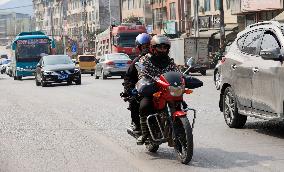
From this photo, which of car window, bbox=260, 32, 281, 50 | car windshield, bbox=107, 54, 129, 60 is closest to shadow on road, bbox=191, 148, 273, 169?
car window, bbox=260, 32, 281, 50

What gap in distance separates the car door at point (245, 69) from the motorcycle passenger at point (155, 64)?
2.34 meters

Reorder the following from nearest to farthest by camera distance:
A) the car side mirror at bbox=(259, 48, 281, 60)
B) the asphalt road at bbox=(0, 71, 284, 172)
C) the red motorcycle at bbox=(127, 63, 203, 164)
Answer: the red motorcycle at bbox=(127, 63, 203, 164)
the asphalt road at bbox=(0, 71, 284, 172)
the car side mirror at bbox=(259, 48, 281, 60)

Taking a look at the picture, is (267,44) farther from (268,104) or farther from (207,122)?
(207,122)

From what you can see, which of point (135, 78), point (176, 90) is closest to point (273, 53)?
point (135, 78)

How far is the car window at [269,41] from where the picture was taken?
391 inches

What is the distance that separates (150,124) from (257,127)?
346cm

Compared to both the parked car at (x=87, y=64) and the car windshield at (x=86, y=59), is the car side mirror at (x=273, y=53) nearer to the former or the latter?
the parked car at (x=87, y=64)

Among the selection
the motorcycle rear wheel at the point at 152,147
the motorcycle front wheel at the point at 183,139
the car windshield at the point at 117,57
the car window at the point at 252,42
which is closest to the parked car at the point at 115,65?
the car windshield at the point at 117,57

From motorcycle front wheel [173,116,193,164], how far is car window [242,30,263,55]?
2.99m

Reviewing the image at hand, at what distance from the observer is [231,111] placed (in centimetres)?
1120

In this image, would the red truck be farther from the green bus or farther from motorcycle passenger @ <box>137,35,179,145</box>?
motorcycle passenger @ <box>137,35,179,145</box>

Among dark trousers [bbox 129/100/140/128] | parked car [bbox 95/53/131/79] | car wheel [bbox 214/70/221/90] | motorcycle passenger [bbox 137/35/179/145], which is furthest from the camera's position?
parked car [bbox 95/53/131/79]

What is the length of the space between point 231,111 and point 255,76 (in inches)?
49.6

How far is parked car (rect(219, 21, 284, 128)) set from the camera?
9383mm
